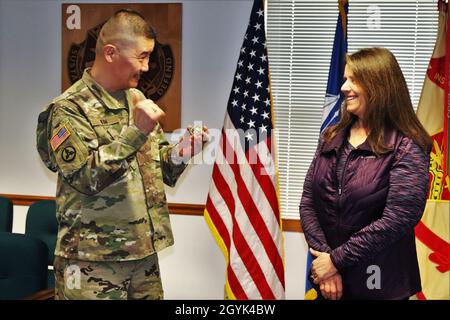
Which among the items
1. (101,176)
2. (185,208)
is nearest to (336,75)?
(185,208)

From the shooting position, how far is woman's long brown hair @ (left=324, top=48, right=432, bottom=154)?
201 cm

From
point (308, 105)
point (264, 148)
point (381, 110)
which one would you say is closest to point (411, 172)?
point (381, 110)

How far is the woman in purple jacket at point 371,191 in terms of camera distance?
194cm

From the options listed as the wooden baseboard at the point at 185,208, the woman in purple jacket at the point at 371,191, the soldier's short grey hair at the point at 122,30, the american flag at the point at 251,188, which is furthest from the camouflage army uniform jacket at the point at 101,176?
the wooden baseboard at the point at 185,208

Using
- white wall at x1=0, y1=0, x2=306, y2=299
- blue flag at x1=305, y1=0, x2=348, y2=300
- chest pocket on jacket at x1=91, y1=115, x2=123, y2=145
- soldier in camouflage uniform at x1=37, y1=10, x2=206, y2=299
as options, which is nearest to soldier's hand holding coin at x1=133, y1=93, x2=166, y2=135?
soldier in camouflage uniform at x1=37, y1=10, x2=206, y2=299

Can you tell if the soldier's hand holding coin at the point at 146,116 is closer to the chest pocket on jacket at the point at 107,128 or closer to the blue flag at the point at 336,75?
the chest pocket on jacket at the point at 107,128

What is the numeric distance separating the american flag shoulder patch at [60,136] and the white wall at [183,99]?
6.51ft

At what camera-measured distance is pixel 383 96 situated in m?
2.02

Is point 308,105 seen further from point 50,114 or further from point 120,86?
point 50,114

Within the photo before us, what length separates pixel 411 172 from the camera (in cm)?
193

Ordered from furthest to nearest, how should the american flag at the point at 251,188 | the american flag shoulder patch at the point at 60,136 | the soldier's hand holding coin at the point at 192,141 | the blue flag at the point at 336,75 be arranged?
the american flag at the point at 251,188
the blue flag at the point at 336,75
the soldier's hand holding coin at the point at 192,141
the american flag shoulder patch at the point at 60,136

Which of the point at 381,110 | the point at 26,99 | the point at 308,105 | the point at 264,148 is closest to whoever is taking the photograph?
the point at 381,110

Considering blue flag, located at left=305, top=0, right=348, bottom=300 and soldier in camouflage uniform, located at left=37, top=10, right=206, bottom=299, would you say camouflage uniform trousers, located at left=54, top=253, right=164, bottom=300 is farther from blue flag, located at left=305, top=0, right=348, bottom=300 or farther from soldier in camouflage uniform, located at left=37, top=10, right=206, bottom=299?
blue flag, located at left=305, top=0, right=348, bottom=300
